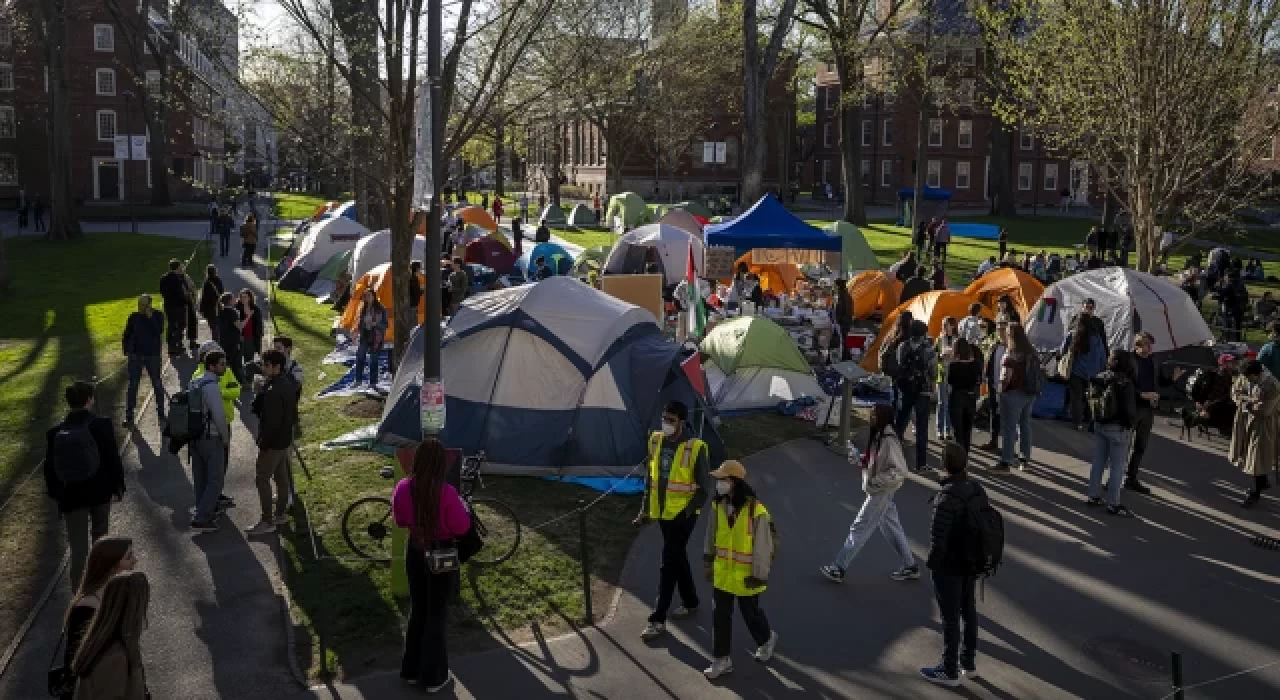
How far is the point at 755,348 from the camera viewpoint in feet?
52.1

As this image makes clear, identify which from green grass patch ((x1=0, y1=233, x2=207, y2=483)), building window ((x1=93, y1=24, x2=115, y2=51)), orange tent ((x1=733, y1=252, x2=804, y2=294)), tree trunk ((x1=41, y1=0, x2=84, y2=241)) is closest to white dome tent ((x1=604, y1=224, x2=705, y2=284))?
orange tent ((x1=733, y1=252, x2=804, y2=294))

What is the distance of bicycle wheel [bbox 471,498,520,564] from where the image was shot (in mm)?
9516

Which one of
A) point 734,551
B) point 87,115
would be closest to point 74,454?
point 734,551

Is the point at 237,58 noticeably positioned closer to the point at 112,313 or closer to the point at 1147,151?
the point at 112,313

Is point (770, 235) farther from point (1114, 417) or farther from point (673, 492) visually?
point (673, 492)

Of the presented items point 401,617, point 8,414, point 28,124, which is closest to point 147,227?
point 28,124

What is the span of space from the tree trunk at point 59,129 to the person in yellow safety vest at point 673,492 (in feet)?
122

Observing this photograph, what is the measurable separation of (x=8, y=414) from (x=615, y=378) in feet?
29.1

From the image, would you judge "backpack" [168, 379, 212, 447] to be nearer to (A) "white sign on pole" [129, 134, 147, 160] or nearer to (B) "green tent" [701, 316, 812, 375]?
(B) "green tent" [701, 316, 812, 375]

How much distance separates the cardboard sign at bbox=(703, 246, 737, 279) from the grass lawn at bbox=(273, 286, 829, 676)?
8.45 m

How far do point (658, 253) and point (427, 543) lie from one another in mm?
19787

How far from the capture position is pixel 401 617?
27.1 feet

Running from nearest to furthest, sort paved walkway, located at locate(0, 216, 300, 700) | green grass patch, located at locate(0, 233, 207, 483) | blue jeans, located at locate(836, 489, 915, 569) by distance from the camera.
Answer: paved walkway, located at locate(0, 216, 300, 700)
blue jeans, located at locate(836, 489, 915, 569)
green grass patch, located at locate(0, 233, 207, 483)

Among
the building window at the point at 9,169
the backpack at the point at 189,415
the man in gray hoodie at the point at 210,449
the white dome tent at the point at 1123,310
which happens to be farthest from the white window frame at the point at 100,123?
the backpack at the point at 189,415
